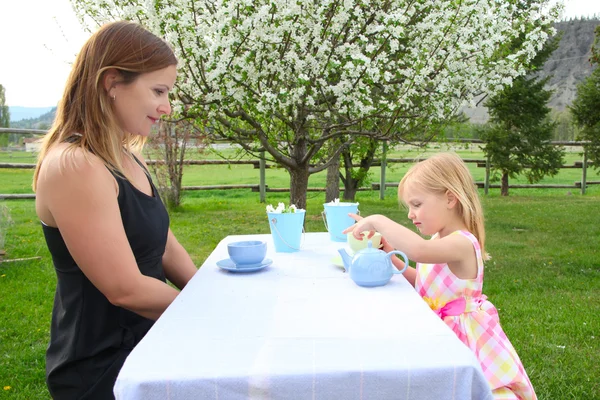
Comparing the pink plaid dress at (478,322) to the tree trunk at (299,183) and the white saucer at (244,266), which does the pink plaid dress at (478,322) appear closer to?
the white saucer at (244,266)

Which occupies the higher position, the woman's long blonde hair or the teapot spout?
the woman's long blonde hair

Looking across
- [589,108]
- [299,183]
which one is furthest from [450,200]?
[589,108]

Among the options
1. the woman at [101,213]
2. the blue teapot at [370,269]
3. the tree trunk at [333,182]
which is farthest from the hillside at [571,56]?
the woman at [101,213]

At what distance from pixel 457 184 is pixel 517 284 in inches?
132

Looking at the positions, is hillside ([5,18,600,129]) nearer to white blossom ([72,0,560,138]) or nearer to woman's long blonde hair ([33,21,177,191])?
white blossom ([72,0,560,138])

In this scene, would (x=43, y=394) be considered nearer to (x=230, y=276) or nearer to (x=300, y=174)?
(x=230, y=276)

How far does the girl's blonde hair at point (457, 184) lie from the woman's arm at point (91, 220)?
1.11 meters

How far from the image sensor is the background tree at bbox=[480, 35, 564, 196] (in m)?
13.1

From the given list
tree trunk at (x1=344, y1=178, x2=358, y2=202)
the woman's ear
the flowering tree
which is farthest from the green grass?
the woman's ear

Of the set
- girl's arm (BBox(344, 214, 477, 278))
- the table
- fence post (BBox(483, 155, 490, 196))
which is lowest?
fence post (BBox(483, 155, 490, 196))

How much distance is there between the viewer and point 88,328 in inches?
62.9

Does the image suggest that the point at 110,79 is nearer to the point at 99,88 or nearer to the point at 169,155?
the point at 99,88

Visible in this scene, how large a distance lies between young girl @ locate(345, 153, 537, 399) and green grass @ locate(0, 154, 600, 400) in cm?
132

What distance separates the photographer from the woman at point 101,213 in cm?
149
